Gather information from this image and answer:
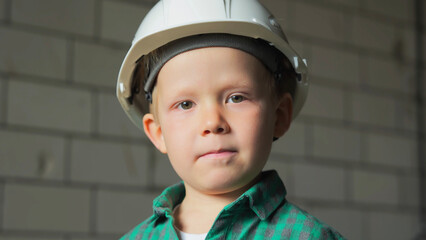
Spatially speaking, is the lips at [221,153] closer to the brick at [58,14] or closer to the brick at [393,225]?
the brick at [58,14]

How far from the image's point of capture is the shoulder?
1125 mm

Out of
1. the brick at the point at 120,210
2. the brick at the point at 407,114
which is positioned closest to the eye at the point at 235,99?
the brick at the point at 120,210

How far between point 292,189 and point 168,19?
2242mm

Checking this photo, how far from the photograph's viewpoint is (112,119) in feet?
8.87

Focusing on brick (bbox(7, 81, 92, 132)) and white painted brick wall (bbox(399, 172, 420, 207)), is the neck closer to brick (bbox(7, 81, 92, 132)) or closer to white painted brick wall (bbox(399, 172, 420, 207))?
brick (bbox(7, 81, 92, 132))

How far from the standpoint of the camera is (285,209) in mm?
1191

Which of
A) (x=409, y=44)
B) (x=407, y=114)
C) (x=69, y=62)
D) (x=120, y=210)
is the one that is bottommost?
(x=120, y=210)

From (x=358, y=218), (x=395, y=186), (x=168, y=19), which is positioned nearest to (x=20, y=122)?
(x=168, y=19)

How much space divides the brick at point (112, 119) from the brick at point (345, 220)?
121 cm

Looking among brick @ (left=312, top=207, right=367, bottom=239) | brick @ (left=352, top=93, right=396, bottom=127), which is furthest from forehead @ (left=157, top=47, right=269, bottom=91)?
brick @ (left=352, top=93, right=396, bottom=127)

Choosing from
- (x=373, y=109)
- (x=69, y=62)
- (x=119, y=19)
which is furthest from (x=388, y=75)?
(x=69, y=62)

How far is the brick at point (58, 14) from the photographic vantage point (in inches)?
98.7

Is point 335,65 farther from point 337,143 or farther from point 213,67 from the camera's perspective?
point 213,67

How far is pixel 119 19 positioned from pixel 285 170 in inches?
45.4
